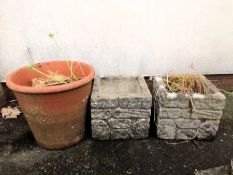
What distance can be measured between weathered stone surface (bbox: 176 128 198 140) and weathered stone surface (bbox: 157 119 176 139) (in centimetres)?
6

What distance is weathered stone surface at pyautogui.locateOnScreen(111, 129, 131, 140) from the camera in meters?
3.01

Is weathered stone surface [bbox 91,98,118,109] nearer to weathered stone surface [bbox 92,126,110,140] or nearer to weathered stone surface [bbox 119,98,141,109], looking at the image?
weathered stone surface [bbox 119,98,141,109]

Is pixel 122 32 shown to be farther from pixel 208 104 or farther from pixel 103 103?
pixel 208 104

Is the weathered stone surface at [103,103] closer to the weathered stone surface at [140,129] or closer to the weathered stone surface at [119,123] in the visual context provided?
the weathered stone surface at [119,123]

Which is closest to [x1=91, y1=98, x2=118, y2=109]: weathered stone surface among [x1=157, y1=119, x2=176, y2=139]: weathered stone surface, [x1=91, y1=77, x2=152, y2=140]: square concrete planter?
[x1=91, y1=77, x2=152, y2=140]: square concrete planter

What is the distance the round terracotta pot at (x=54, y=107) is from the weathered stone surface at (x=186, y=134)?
1175 mm

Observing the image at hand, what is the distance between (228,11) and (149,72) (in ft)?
4.85

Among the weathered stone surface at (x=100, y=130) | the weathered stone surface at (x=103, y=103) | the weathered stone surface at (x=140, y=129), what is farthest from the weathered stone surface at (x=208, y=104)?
the weathered stone surface at (x=100, y=130)

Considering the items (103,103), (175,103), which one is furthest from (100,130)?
(175,103)

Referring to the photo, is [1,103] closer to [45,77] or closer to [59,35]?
[45,77]

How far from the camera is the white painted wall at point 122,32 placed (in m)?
3.47

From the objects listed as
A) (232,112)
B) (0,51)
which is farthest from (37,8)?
(232,112)

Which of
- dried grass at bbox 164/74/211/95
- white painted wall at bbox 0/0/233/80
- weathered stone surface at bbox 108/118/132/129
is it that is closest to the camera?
weathered stone surface at bbox 108/118/132/129

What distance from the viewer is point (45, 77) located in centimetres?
316
